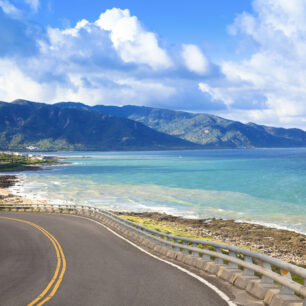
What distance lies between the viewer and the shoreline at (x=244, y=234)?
2994 cm

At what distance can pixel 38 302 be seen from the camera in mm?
8938

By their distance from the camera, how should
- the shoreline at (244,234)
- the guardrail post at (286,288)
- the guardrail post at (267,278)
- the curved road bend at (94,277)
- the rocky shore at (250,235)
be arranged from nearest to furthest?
the guardrail post at (286,288)
the guardrail post at (267,278)
the curved road bend at (94,277)
the rocky shore at (250,235)
the shoreline at (244,234)

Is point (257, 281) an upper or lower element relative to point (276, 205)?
upper

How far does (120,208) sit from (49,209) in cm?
1208

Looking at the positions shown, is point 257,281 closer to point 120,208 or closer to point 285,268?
point 285,268

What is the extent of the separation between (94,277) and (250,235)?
27.0m

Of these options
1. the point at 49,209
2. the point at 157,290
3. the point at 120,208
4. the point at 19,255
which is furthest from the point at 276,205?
the point at 157,290

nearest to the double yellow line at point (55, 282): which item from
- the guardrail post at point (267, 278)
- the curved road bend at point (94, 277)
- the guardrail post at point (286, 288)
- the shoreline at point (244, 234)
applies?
the curved road bend at point (94, 277)

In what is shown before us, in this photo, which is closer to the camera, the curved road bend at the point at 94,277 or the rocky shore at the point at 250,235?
the curved road bend at the point at 94,277

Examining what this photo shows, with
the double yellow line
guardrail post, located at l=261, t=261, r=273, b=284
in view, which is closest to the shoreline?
the double yellow line

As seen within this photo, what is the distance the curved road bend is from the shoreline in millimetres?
14090

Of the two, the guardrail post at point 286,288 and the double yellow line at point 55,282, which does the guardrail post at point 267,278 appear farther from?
the double yellow line at point 55,282

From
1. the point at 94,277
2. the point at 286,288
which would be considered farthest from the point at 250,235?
the point at 286,288

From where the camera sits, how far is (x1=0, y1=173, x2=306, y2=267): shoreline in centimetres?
2994
